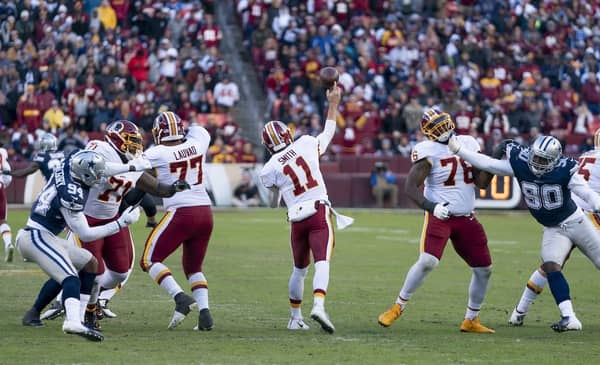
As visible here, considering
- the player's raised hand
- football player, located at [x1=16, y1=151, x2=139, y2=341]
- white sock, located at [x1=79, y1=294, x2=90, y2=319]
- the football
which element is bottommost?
white sock, located at [x1=79, y1=294, x2=90, y2=319]

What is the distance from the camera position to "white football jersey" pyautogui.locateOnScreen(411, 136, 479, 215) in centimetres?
1023

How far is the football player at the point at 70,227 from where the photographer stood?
911cm

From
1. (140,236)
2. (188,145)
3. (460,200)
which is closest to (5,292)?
(188,145)

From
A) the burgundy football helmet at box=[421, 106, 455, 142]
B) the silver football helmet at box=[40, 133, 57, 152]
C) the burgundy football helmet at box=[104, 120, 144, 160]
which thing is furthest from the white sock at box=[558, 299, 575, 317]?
the silver football helmet at box=[40, 133, 57, 152]

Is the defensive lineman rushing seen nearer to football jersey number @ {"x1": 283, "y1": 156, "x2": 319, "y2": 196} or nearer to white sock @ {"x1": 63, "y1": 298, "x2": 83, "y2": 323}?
football jersey number @ {"x1": 283, "y1": 156, "x2": 319, "y2": 196}

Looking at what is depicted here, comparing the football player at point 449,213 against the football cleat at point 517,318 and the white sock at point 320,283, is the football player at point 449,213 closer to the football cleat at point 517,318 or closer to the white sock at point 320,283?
the football cleat at point 517,318

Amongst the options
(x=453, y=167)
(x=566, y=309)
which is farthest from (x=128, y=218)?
(x=566, y=309)

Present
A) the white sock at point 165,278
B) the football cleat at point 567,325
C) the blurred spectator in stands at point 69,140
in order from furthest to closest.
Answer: the blurred spectator in stands at point 69,140 < the white sock at point 165,278 < the football cleat at point 567,325

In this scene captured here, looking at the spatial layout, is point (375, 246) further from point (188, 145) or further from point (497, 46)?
point (497, 46)

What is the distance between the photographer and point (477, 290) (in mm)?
10234

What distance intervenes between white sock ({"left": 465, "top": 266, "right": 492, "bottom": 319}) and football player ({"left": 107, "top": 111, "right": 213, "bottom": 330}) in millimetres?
2179

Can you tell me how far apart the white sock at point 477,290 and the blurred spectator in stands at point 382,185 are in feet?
51.3

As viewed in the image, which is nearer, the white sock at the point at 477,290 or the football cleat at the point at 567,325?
the football cleat at the point at 567,325

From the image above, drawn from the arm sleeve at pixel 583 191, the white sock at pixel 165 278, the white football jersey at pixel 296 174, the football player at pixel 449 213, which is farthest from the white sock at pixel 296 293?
the arm sleeve at pixel 583 191
